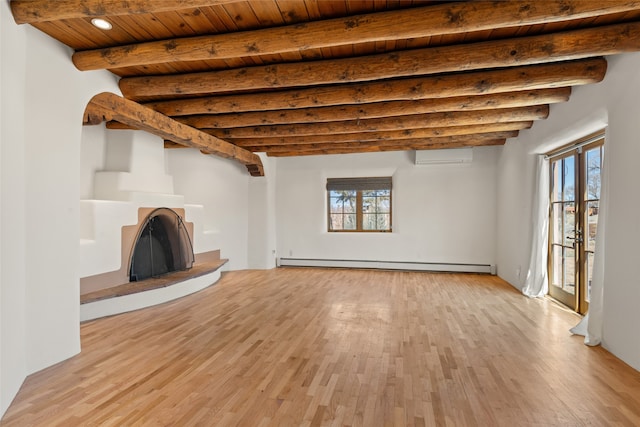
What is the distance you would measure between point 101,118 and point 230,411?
3087 mm

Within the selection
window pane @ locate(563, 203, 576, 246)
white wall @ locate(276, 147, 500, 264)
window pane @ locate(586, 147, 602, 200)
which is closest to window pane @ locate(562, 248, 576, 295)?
window pane @ locate(563, 203, 576, 246)

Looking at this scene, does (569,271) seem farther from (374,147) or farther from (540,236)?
(374,147)

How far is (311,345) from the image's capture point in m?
3.20

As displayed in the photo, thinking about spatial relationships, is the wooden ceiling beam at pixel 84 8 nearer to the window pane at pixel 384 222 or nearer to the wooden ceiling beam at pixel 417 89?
the wooden ceiling beam at pixel 417 89

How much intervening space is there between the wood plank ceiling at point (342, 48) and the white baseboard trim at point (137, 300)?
80.8 inches

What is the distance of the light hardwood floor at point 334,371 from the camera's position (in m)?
2.09

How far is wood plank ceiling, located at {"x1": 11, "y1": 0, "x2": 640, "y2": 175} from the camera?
7.52 feet

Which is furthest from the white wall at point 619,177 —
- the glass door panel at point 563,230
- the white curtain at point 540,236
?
the white curtain at point 540,236

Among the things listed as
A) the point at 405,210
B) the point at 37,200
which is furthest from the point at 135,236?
the point at 405,210

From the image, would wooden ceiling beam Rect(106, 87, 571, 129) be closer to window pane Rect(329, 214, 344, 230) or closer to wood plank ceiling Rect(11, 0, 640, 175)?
wood plank ceiling Rect(11, 0, 640, 175)

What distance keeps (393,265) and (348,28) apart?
18.3 ft

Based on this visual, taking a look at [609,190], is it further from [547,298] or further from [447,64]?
[547,298]

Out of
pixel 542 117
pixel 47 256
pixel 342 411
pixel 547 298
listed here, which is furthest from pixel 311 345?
pixel 542 117

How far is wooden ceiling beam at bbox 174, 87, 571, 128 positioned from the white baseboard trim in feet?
7.61
